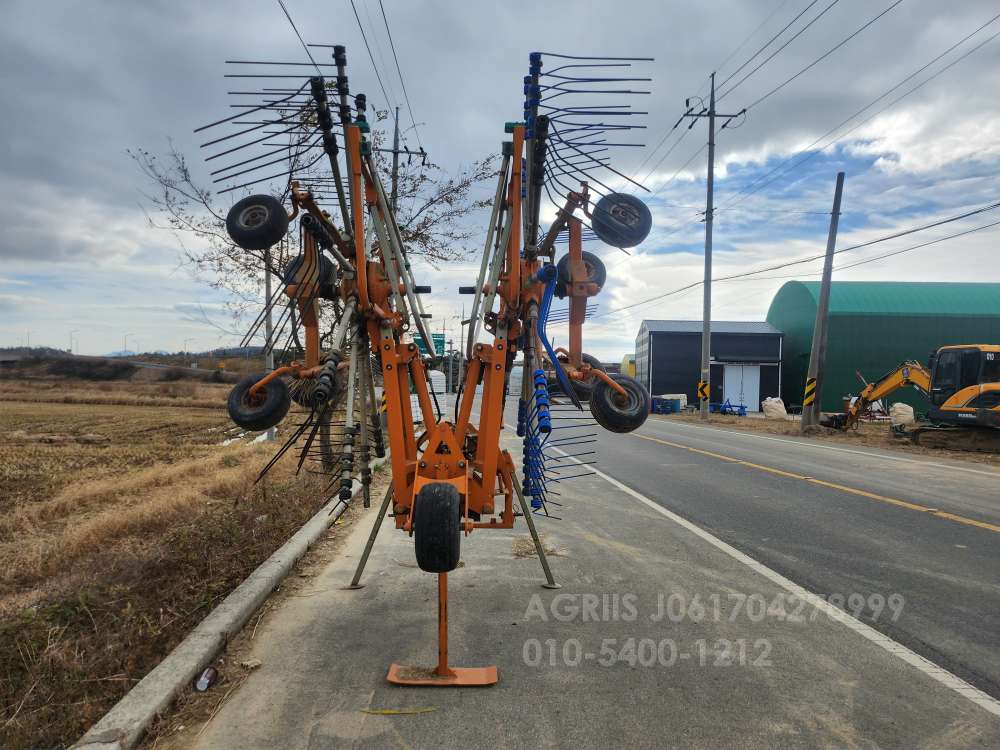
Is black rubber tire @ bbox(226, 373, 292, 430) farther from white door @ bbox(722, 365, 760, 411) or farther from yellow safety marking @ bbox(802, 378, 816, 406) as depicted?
white door @ bbox(722, 365, 760, 411)

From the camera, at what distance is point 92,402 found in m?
36.0

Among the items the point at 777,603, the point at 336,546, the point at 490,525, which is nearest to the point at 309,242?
the point at 490,525

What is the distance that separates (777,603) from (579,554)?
6.16 feet

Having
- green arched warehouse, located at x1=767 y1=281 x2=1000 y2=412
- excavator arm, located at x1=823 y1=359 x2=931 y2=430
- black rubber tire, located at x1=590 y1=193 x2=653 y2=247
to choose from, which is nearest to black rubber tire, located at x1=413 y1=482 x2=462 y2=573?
black rubber tire, located at x1=590 y1=193 x2=653 y2=247

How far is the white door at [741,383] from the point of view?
4316cm

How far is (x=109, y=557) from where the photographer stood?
5715mm

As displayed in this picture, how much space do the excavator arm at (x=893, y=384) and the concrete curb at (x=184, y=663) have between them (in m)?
21.1

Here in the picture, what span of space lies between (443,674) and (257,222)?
111 inches

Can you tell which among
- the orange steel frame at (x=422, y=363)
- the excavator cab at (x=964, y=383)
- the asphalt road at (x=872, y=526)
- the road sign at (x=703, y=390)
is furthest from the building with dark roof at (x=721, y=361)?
the orange steel frame at (x=422, y=363)

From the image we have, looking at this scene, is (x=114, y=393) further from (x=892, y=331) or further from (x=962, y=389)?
(x=892, y=331)

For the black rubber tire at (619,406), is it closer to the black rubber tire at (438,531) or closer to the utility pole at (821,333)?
the black rubber tire at (438,531)

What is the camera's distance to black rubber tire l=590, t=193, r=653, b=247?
13.9 feet

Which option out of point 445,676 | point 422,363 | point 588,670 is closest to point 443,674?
point 445,676

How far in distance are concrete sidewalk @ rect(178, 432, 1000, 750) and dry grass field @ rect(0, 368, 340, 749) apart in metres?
0.65
